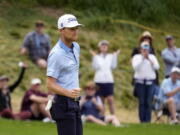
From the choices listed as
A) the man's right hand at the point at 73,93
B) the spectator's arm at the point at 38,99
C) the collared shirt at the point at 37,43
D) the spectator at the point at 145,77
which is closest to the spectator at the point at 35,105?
the spectator's arm at the point at 38,99

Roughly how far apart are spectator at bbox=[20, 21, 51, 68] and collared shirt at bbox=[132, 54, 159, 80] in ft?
6.66

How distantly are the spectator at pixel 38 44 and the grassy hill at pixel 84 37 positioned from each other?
1083 mm

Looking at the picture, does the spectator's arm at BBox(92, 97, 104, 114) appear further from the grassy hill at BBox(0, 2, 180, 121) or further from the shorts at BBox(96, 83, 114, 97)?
the grassy hill at BBox(0, 2, 180, 121)

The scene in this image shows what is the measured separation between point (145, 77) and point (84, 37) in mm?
5303

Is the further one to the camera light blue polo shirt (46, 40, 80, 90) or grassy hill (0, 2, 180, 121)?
grassy hill (0, 2, 180, 121)

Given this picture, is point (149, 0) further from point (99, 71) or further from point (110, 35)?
point (110, 35)

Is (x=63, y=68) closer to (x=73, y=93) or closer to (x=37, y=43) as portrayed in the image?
(x=73, y=93)

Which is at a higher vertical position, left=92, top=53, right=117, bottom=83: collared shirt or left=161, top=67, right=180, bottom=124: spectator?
left=92, top=53, right=117, bottom=83: collared shirt

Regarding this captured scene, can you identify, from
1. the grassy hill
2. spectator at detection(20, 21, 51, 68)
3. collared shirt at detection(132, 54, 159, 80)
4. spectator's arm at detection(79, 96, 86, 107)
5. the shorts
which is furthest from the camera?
the grassy hill

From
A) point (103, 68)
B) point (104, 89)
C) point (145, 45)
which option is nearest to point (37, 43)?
point (103, 68)

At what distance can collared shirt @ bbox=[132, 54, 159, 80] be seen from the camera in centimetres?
1299

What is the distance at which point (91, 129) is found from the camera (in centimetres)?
1160

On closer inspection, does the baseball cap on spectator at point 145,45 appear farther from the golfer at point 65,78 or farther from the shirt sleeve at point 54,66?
the shirt sleeve at point 54,66

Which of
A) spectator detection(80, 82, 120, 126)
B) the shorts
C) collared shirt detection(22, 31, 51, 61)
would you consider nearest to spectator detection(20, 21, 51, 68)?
collared shirt detection(22, 31, 51, 61)
